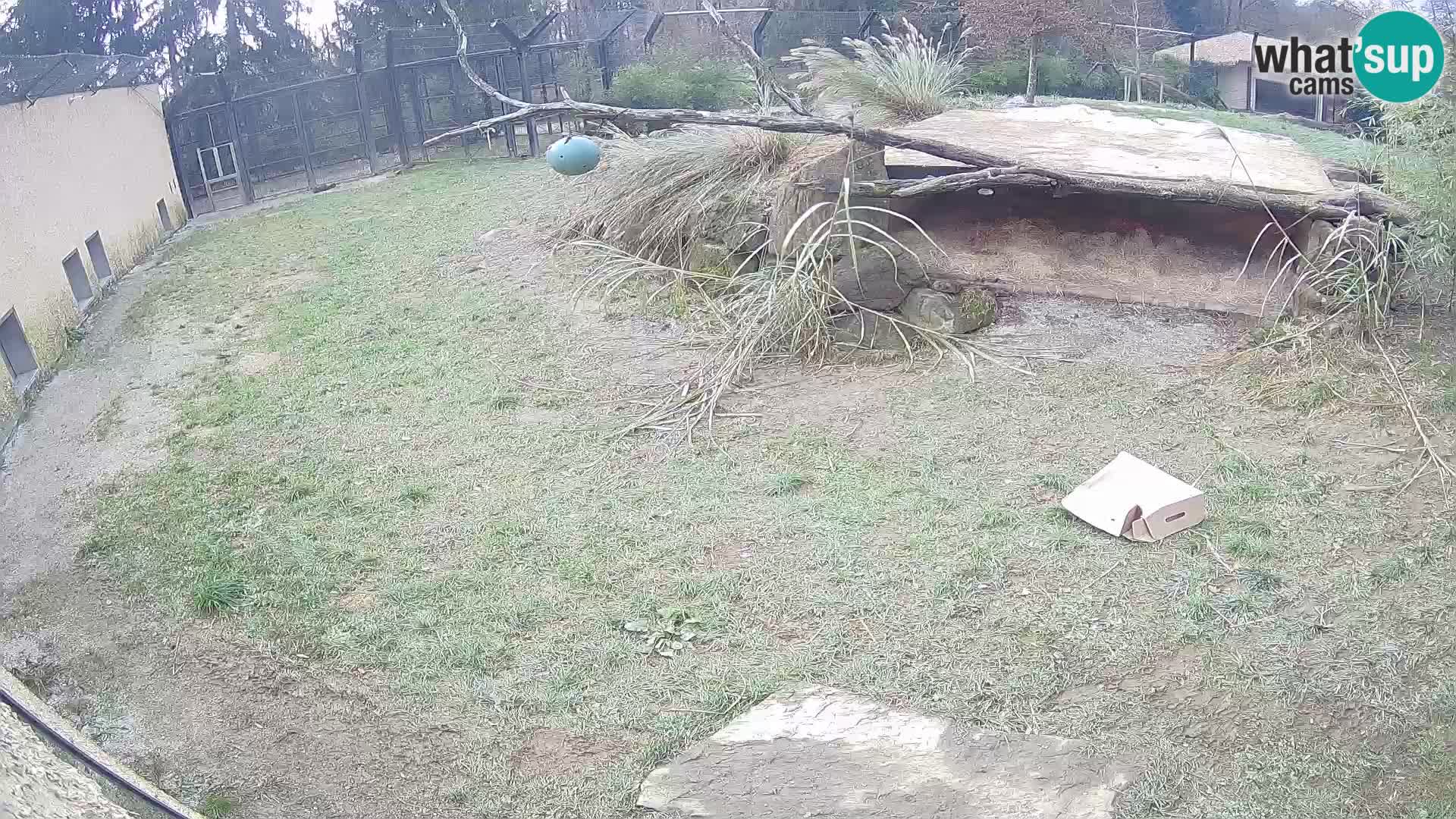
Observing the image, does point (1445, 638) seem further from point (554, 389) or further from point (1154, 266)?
point (554, 389)

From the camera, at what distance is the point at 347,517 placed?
3975 millimetres

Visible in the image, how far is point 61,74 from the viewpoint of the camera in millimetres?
7184

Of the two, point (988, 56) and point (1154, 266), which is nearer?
point (1154, 266)

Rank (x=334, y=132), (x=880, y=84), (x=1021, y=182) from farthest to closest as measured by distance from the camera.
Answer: (x=334, y=132), (x=880, y=84), (x=1021, y=182)

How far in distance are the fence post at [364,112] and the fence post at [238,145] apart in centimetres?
143

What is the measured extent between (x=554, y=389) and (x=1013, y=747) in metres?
3.09

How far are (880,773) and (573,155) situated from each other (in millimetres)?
3635

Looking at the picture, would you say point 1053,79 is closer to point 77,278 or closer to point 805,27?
point 805,27

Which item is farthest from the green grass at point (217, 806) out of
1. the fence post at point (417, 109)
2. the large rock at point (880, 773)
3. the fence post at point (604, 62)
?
the fence post at point (604, 62)

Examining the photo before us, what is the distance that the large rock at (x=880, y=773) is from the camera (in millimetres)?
2459

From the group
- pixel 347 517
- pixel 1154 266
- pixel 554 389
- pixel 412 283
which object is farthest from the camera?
pixel 412 283

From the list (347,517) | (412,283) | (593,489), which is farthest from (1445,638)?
(412,283)

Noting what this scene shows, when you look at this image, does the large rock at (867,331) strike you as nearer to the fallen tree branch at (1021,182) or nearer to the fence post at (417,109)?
the fallen tree branch at (1021,182)

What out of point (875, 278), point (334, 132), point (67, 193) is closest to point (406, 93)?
point (334, 132)
